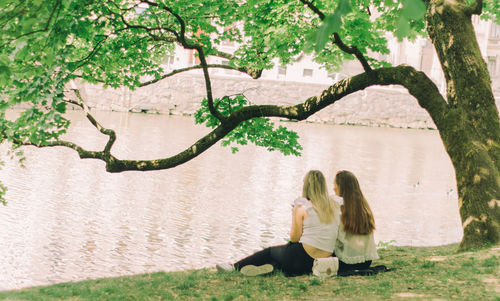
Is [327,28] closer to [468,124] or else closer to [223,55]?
[468,124]

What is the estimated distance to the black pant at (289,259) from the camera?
7.29 meters

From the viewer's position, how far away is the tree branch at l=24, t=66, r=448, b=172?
9.14 m

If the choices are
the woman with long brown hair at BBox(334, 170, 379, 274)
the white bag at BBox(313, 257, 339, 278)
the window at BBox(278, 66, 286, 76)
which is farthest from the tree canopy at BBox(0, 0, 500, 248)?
the window at BBox(278, 66, 286, 76)

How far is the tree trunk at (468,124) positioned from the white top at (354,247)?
2.11m

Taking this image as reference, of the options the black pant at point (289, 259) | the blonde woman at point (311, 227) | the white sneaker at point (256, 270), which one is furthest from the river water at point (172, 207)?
the blonde woman at point (311, 227)

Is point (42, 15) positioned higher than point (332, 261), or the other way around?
point (42, 15)

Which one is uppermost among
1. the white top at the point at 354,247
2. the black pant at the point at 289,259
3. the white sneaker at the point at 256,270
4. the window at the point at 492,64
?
the window at the point at 492,64

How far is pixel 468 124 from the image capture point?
351 inches

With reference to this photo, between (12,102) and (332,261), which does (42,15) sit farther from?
(332,261)

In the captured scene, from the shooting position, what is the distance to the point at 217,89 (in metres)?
61.2

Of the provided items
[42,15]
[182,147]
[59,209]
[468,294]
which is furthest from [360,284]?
[182,147]

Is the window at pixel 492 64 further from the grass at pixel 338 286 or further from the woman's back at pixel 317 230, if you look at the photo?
the woman's back at pixel 317 230

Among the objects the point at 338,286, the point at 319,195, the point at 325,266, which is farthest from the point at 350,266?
Result: the point at 319,195

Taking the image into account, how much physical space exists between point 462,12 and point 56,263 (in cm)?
1027
